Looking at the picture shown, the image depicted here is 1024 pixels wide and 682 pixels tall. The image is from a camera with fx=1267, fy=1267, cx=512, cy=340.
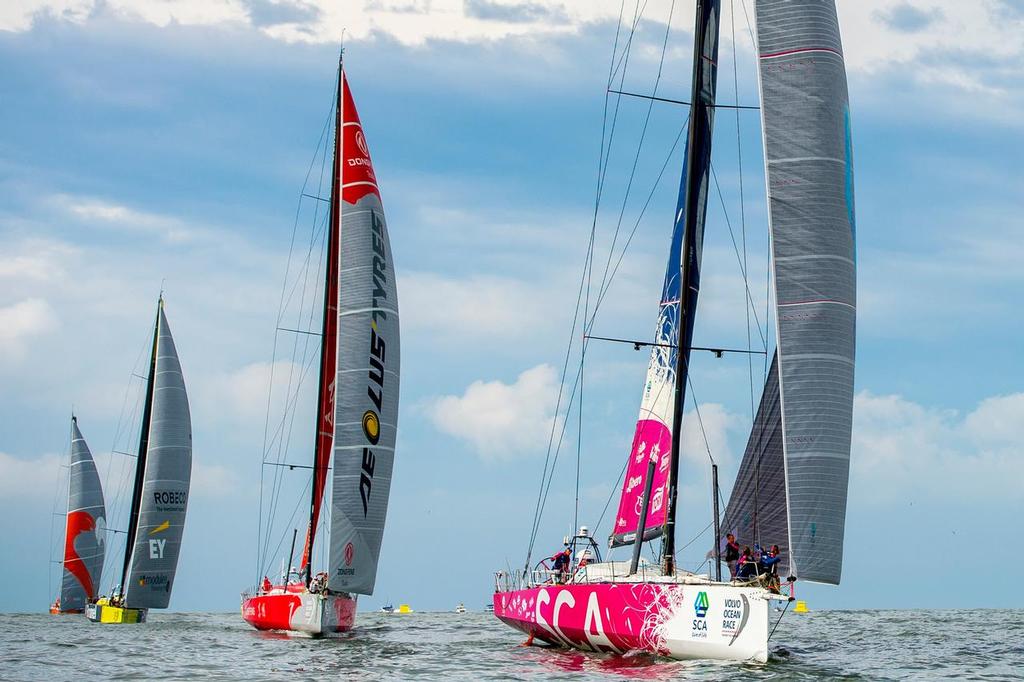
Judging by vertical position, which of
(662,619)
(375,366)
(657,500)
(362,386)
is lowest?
(662,619)

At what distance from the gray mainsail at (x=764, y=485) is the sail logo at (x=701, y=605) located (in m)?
1.31

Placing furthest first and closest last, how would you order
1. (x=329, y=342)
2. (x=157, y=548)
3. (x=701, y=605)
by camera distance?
(x=157, y=548), (x=329, y=342), (x=701, y=605)

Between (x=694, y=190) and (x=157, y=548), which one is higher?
(x=694, y=190)

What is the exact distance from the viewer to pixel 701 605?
18.5 m

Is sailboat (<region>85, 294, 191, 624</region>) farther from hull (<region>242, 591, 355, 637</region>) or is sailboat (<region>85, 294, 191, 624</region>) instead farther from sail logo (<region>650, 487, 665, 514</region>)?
sail logo (<region>650, 487, 665, 514</region>)

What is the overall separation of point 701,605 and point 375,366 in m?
11.6

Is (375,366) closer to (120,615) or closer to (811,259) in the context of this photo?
(811,259)

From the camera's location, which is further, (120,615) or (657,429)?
(120,615)

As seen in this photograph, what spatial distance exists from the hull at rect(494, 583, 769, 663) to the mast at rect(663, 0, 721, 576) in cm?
157

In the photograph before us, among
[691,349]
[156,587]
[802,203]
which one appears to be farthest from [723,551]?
[156,587]

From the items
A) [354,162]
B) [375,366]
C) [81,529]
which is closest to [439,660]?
[375,366]

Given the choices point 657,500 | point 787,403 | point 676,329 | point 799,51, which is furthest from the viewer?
point 676,329

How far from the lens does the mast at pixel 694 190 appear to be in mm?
21344

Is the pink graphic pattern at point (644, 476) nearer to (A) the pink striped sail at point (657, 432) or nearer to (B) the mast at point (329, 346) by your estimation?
(A) the pink striped sail at point (657, 432)
